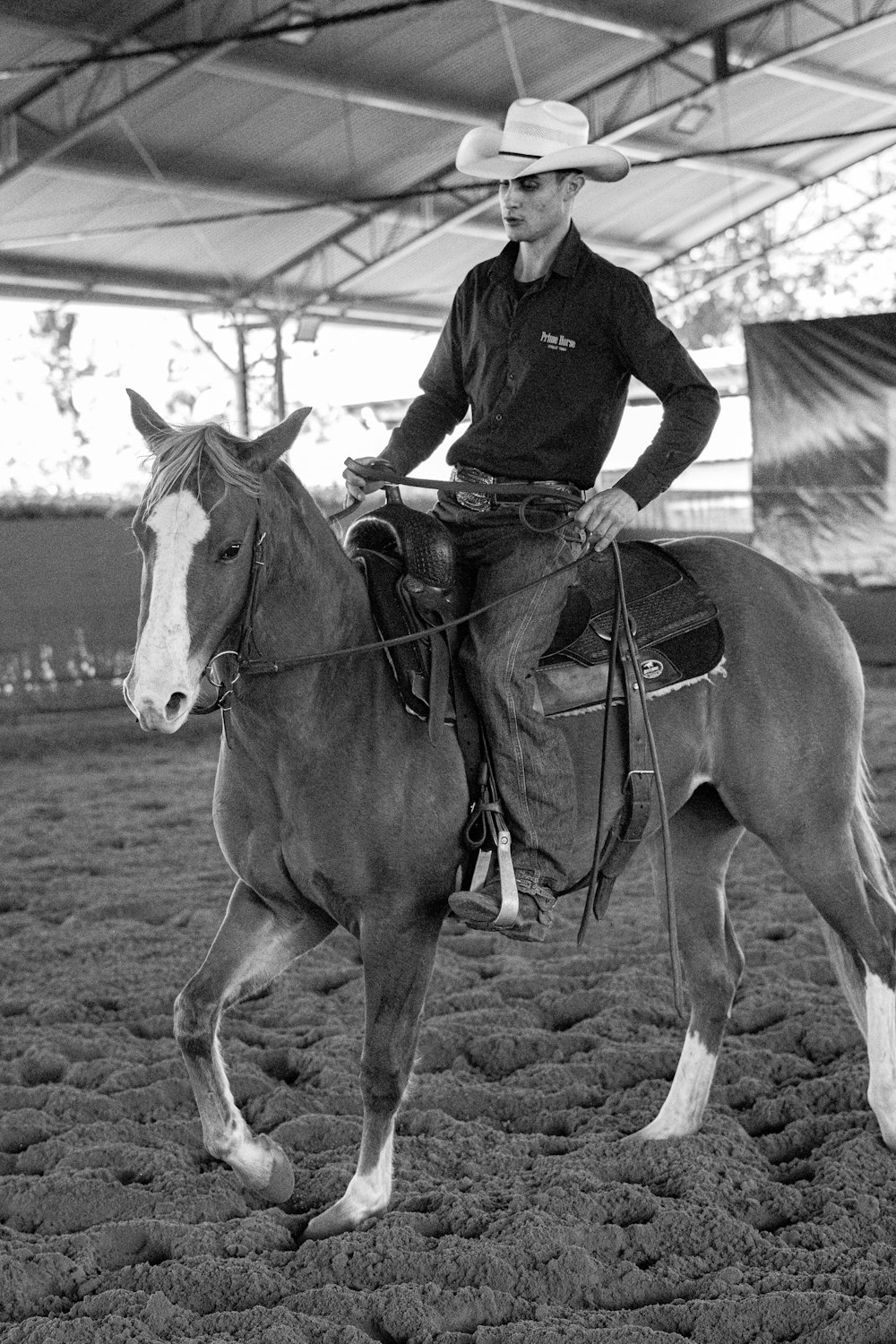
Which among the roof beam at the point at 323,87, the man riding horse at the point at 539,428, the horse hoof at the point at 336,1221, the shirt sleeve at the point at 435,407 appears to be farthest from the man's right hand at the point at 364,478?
the roof beam at the point at 323,87

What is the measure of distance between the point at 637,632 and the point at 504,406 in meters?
0.59

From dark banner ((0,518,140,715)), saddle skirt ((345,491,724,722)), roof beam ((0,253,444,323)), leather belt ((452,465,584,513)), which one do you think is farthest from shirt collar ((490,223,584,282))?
roof beam ((0,253,444,323))

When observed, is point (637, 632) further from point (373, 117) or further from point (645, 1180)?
point (373, 117)

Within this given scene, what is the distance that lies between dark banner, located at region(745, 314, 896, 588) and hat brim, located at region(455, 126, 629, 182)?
956 cm

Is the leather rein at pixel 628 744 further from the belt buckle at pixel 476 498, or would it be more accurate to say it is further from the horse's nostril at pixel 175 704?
the horse's nostril at pixel 175 704

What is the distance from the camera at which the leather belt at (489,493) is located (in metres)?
2.98

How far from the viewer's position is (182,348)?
24.8 m

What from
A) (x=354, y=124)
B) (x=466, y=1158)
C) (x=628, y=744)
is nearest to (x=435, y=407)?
(x=628, y=744)

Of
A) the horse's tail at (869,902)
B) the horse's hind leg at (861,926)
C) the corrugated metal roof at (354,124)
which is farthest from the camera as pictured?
the corrugated metal roof at (354,124)

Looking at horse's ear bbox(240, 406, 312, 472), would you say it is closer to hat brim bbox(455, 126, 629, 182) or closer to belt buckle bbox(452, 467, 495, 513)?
belt buckle bbox(452, 467, 495, 513)

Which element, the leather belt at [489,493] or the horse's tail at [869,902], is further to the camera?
the horse's tail at [869,902]

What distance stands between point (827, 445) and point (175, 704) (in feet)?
35.6

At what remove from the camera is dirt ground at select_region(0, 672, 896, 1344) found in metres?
2.36

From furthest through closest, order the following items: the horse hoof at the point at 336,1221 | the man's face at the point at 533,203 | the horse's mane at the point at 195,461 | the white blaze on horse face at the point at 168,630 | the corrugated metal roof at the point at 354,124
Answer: the corrugated metal roof at the point at 354,124 < the man's face at the point at 533,203 < the horse hoof at the point at 336,1221 < the horse's mane at the point at 195,461 < the white blaze on horse face at the point at 168,630
